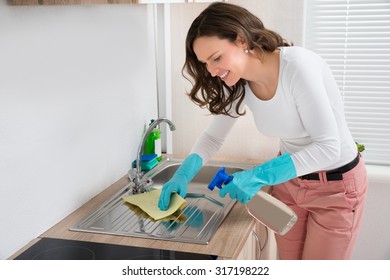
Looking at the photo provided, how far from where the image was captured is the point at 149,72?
2281mm

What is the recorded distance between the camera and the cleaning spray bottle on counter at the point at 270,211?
153 cm

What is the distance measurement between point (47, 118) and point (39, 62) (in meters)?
0.17

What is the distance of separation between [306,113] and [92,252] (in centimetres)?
73

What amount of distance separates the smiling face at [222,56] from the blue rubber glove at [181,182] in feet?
1.25

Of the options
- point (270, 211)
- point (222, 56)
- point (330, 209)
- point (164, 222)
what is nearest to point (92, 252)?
point (164, 222)

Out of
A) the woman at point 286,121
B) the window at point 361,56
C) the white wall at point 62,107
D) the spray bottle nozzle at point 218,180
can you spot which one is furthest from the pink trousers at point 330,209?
the window at point 361,56

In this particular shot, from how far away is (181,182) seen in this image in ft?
5.79

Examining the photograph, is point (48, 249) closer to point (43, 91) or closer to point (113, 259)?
point (113, 259)

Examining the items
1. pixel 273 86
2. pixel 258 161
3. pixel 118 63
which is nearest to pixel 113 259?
pixel 273 86

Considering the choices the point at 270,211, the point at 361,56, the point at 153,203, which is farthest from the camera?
the point at 361,56

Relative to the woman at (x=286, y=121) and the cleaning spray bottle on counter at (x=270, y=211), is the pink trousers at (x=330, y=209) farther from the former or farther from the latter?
the cleaning spray bottle on counter at (x=270, y=211)

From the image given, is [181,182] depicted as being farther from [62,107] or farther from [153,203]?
[62,107]

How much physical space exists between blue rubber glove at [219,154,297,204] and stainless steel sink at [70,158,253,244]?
131mm

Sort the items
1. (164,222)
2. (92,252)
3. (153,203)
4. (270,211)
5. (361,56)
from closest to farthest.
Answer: (92,252) < (270,211) < (164,222) < (153,203) < (361,56)
